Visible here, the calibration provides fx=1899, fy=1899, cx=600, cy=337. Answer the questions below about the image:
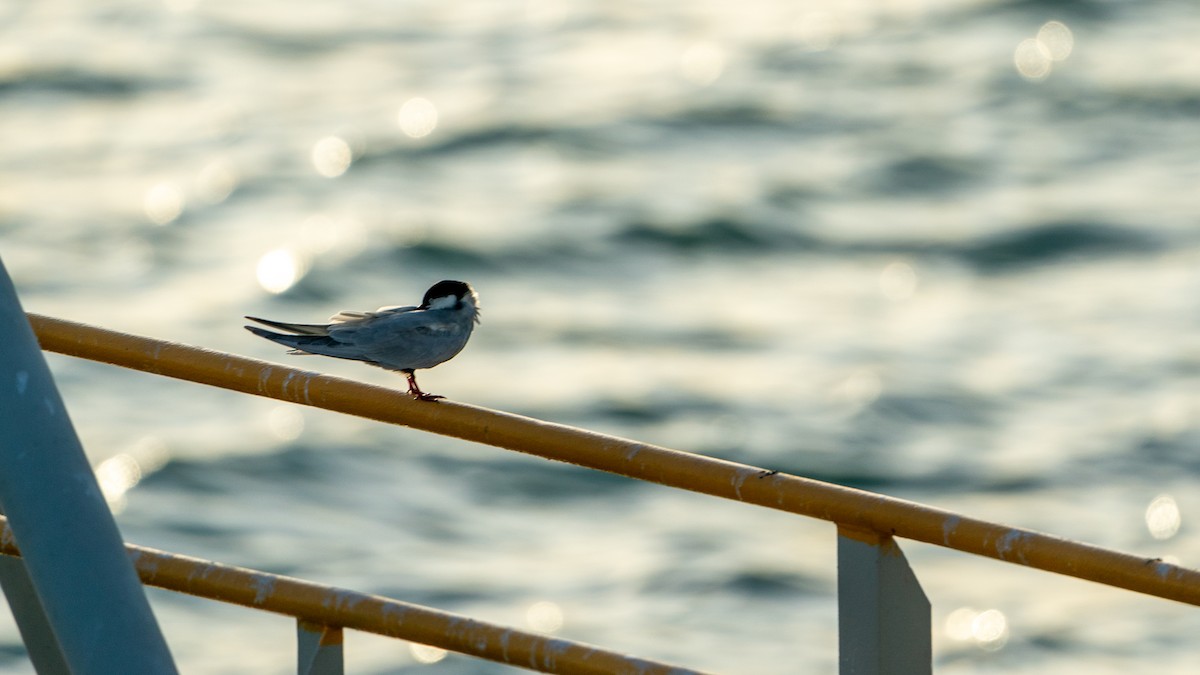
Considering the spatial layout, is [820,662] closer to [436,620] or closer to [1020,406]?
[1020,406]

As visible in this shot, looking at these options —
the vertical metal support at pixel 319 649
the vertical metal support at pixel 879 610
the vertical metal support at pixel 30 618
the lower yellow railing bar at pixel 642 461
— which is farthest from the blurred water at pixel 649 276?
the vertical metal support at pixel 879 610

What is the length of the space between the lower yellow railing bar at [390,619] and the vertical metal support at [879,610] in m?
0.43

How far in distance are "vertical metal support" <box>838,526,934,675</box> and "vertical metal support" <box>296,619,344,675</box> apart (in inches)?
36.1

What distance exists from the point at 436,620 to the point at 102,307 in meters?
16.9

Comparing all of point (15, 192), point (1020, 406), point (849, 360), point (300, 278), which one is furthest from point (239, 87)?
point (1020, 406)

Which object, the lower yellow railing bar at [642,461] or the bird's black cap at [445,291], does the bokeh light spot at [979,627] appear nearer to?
the bird's black cap at [445,291]

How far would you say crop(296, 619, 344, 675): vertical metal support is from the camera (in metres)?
3.47

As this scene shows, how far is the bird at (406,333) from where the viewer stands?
518 centimetres

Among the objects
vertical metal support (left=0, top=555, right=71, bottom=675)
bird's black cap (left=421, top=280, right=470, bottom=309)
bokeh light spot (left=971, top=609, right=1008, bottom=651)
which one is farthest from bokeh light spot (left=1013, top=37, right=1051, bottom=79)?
vertical metal support (left=0, top=555, right=71, bottom=675)

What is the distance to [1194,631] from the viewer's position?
15773 mm

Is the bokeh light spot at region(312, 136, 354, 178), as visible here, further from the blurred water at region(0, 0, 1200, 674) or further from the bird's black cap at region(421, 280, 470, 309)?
the bird's black cap at region(421, 280, 470, 309)

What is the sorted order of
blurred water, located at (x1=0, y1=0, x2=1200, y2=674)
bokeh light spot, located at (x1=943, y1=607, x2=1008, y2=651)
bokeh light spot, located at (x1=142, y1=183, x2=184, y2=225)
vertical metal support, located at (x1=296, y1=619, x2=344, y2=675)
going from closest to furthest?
vertical metal support, located at (x1=296, y1=619, x2=344, y2=675)
bokeh light spot, located at (x1=943, y1=607, x2=1008, y2=651)
blurred water, located at (x1=0, y1=0, x2=1200, y2=674)
bokeh light spot, located at (x1=142, y1=183, x2=184, y2=225)

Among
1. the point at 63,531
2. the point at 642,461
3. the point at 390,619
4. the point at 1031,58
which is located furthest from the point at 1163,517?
the point at 63,531

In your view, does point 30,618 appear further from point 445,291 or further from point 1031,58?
point 1031,58
